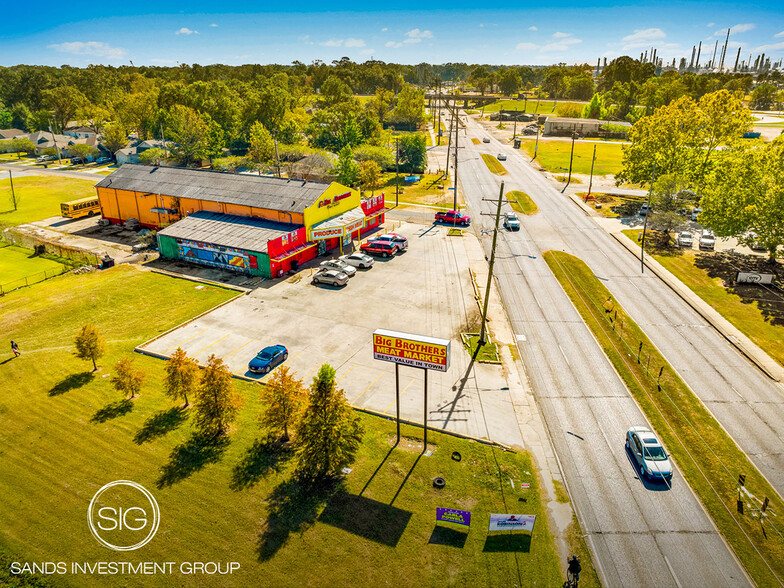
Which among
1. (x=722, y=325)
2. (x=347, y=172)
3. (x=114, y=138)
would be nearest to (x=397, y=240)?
(x=347, y=172)

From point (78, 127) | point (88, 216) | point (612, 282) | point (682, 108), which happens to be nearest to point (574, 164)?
point (682, 108)

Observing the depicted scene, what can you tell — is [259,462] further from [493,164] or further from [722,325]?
[493,164]

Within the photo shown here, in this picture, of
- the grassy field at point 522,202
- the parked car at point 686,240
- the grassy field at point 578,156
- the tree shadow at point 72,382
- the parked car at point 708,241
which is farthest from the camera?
the grassy field at point 578,156

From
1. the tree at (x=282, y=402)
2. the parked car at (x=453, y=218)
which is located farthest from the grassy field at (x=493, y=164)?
the tree at (x=282, y=402)

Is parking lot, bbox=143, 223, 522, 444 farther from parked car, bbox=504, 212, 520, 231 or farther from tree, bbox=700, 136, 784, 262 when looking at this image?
tree, bbox=700, 136, 784, 262

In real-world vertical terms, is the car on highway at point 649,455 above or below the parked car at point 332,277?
below

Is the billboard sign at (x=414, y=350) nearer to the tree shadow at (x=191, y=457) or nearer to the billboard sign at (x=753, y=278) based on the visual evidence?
the tree shadow at (x=191, y=457)

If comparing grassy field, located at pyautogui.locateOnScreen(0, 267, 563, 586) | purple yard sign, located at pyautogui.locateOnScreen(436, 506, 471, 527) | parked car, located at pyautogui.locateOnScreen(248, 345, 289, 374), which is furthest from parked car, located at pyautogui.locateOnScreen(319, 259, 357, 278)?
purple yard sign, located at pyautogui.locateOnScreen(436, 506, 471, 527)
